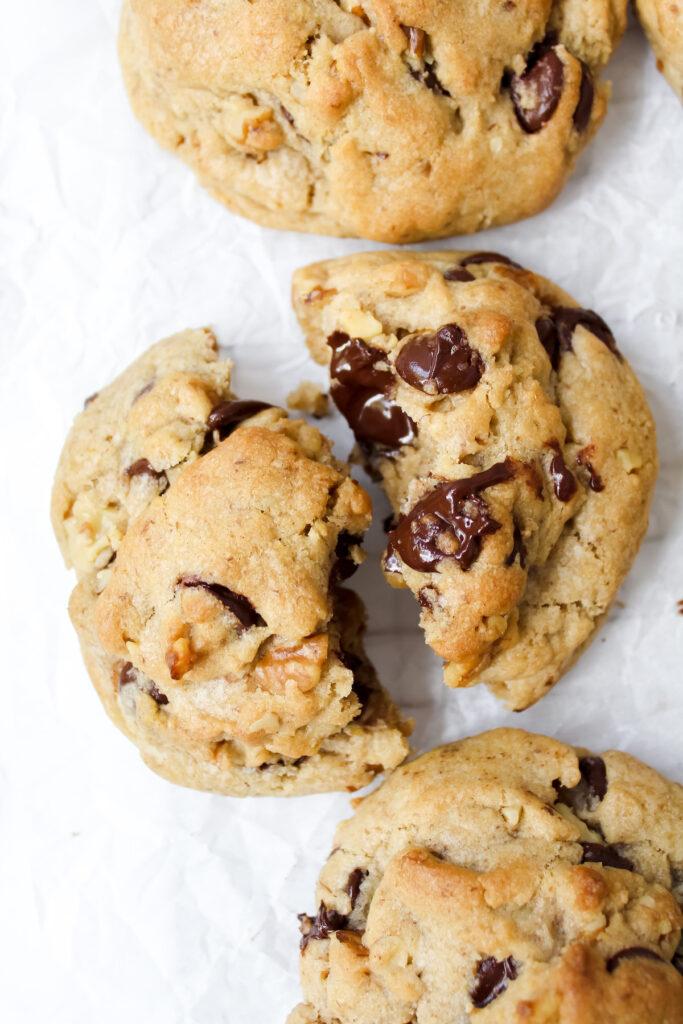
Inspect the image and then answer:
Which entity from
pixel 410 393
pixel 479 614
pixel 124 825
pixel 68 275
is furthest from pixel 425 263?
pixel 124 825

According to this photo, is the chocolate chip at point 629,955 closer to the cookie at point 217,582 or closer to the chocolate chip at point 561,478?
the cookie at point 217,582

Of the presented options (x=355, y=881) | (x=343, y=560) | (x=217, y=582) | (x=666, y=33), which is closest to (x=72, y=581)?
(x=217, y=582)

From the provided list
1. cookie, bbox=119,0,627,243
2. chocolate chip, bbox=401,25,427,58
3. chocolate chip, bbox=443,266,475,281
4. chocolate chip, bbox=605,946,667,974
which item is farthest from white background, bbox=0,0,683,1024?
chocolate chip, bbox=605,946,667,974

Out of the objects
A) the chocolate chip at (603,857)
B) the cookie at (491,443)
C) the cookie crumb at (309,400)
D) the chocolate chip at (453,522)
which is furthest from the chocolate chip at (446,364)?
the chocolate chip at (603,857)

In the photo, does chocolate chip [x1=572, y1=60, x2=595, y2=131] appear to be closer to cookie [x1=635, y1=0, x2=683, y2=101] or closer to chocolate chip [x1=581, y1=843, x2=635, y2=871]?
cookie [x1=635, y1=0, x2=683, y2=101]

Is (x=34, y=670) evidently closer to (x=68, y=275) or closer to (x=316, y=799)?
(x=316, y=799)
